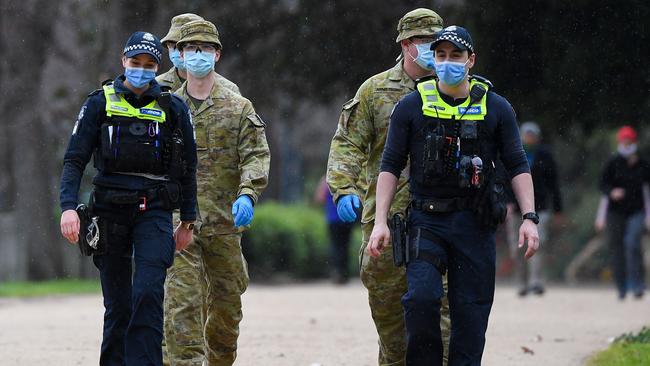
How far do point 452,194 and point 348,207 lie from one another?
783mm

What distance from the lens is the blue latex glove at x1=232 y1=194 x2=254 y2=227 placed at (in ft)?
27.0

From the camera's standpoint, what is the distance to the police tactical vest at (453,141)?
7305mm

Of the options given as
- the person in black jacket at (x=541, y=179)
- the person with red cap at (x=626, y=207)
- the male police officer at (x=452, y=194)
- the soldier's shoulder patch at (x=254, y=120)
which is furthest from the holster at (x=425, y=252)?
the person with red cap at (x=626, y=207)

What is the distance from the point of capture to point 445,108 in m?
7.44

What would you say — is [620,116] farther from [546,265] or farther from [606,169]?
[546,265]

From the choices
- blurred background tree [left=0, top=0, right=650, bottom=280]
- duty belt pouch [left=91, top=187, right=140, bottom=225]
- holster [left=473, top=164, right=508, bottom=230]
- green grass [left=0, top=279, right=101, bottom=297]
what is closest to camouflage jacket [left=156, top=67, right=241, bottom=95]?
duty belt pouch [left=91, top=187, right=140, bottom=225]

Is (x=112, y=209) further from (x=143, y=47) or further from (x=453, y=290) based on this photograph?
(x=453, y=290)

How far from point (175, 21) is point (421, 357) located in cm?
344

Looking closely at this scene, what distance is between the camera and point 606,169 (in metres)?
18.2

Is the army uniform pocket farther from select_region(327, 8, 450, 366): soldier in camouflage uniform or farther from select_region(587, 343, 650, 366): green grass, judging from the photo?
select_region(587, 343, 650, 366): green grass

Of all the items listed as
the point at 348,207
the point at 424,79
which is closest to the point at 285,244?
the point at 348,207

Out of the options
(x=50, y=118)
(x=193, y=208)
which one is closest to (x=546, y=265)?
(x=50, y=118)

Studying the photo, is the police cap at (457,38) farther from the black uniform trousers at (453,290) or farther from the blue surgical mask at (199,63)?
the blue surgical mask at (199,63)

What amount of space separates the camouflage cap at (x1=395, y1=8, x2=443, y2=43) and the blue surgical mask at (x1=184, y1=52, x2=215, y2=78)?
111 centimetres
